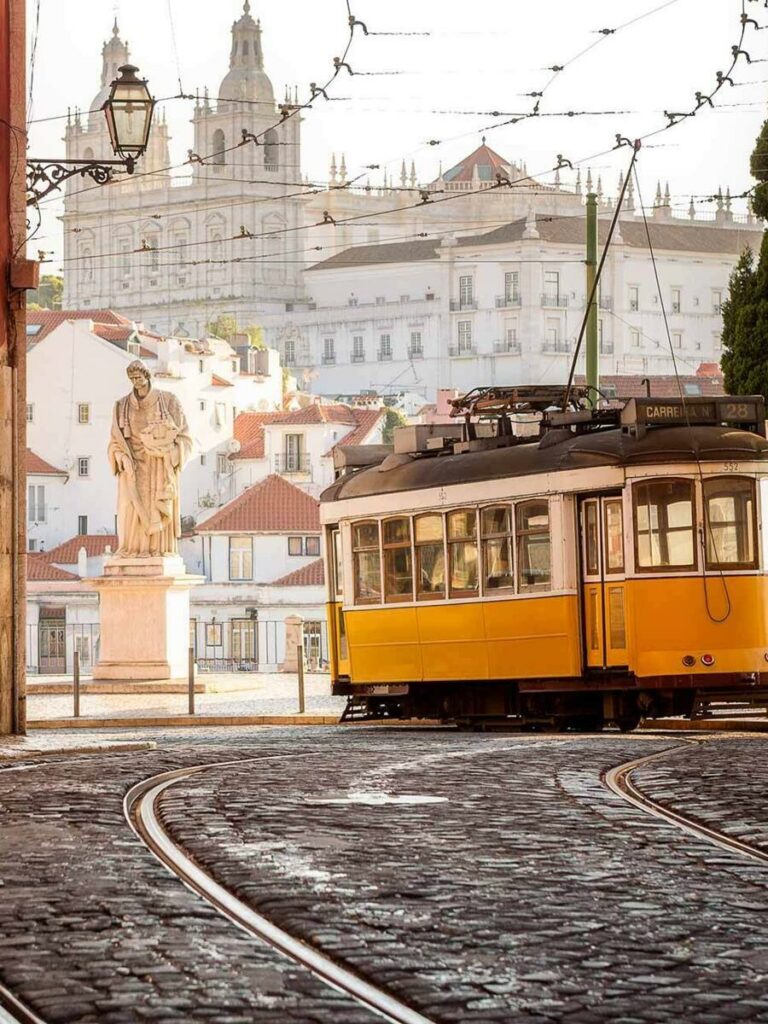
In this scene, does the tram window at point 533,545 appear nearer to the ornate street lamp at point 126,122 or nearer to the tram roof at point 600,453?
the tram roof at point 600,453

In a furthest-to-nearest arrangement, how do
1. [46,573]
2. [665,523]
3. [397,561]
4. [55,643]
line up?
1. [46,573]
2. [55,643]
3. [397,561]
4. [665,523]

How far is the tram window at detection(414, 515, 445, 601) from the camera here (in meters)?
18.3

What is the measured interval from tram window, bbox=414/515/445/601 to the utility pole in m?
4.15

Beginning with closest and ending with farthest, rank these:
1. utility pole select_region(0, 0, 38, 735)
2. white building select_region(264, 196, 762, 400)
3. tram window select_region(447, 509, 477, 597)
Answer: utility pole select_region(0, 0, 38, 735) < tram window select_region(447, 509, 477, 597) < white building select_region(264, 196, 762, 400)

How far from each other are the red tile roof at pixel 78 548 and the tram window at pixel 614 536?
65.5 m

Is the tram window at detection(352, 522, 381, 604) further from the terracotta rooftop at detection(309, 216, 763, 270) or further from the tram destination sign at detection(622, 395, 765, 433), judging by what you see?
the terracotta rooftop at detection(309, 216, 763, 270)

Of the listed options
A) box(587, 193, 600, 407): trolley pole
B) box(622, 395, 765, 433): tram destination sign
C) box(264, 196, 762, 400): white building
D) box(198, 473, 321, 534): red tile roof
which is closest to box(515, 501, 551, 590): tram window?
box(622, 395, 765, 433): tram destination sign

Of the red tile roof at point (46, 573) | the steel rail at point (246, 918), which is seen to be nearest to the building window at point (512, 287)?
the red tile roof at point (46, 573)

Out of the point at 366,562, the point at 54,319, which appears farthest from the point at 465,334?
the point at 366,562

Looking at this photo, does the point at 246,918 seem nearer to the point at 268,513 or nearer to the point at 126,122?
the point at 126,122

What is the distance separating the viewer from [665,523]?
16.5m

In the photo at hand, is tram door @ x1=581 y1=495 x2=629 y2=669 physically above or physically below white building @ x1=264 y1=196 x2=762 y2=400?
below

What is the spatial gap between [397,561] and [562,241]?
129m

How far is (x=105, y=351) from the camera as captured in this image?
9219cm
